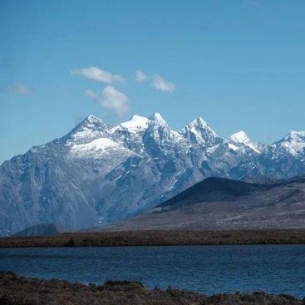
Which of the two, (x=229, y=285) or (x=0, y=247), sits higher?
(x=0, y=247)

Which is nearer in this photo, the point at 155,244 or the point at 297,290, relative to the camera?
the point at 297,290

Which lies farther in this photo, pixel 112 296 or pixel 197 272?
pixel 197 272

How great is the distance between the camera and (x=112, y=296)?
5428 centimetres

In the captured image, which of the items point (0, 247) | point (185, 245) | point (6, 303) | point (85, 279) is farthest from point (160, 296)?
point (0, 247)

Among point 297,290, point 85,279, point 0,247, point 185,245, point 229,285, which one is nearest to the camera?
point 297,290

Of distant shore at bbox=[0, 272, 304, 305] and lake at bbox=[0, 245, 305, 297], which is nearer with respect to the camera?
distant shore at bbox=[0, 272, 304, 305]

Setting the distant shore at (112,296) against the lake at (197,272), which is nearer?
the distant shore at (112,296)

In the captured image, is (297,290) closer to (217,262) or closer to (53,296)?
(53,296)

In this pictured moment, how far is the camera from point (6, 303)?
4969 centimetres

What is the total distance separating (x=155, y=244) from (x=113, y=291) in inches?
4701

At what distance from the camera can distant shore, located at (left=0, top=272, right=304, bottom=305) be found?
50.4m

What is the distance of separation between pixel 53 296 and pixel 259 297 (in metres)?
13.8

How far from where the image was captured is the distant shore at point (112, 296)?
50.4 metres

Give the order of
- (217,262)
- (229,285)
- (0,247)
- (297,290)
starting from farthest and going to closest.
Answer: (0,247) < (217,262) < (229,285) < (297,290)
